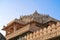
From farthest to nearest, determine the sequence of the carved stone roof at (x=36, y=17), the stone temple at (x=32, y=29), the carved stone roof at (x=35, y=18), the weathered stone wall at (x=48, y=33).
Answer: the carved stone roof at (x=36, y=17) → the carved stone roof at (x=35, y=18) → the stone temple at (x=32, y=29) → the weathered stone wall at (x=48, y=33)

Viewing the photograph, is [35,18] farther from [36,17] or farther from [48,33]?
[48,33]

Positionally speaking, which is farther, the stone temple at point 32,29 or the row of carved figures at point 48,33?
the stone temple at point 32,29

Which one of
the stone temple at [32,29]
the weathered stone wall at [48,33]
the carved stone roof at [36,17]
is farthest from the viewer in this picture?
the carved stone roof at [36,17]

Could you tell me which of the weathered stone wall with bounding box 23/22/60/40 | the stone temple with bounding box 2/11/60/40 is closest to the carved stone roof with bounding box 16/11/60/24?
the stone temple with bounding box 2/11/60/40

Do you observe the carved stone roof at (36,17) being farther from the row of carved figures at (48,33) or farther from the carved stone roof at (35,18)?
the row of carved figures at (48,33)

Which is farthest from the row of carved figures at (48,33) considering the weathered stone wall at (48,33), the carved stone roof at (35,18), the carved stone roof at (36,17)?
the carved stone roof at (36,17)

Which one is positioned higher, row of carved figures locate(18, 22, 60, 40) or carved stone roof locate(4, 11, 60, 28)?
row of carved figures locate(18, 22, 60, 40)

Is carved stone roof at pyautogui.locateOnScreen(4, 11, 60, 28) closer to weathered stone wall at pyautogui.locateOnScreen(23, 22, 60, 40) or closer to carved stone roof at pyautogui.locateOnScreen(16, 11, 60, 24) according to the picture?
carved stone roof at pyautogui.locateOnScreen(16, 11, 60, 24)

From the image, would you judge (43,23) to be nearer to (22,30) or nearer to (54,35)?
(22,30)

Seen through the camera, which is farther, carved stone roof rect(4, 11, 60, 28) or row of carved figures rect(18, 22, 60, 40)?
carved stone roof rect(4, 11, 60, 28)

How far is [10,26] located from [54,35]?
502 inches

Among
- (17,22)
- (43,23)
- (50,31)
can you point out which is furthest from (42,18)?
(50,31)

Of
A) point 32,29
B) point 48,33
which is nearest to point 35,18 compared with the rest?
point 32,29

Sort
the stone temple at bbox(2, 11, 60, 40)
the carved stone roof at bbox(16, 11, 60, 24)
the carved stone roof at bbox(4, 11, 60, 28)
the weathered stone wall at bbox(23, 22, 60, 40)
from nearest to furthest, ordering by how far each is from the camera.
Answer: the weathered stone wall at bbox(23, 22, 60, 40)
the stone temple at bbox(2, 11, 60, 40)
the carved stone roof at bbox(4, 11, 60, 28)
the carved stone roof at bbox(16, 11, 60, 24)
